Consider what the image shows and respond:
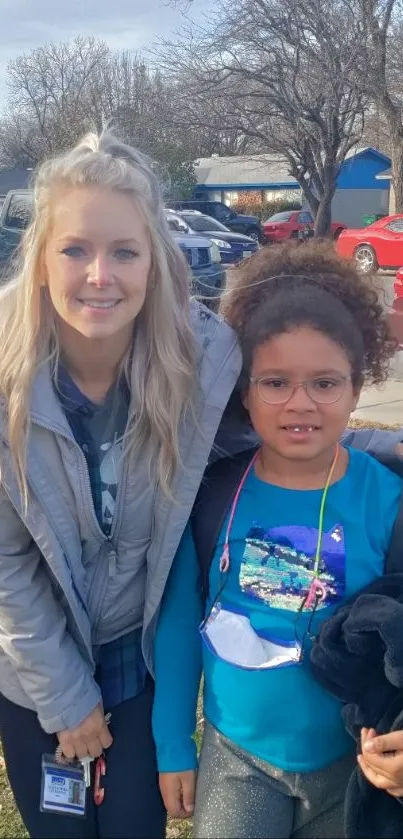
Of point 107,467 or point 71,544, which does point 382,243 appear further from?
point 71,544

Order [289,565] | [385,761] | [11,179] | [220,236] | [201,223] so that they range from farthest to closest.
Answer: [11,179] → [201,223] → [220,236] → [289,565] → [385,761]

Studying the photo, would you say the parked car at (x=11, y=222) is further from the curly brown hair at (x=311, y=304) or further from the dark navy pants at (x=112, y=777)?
the dark navy pants at (x=112, y=777)

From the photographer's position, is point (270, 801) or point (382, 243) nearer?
point (270, 801)

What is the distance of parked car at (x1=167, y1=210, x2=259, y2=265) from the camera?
1955cm

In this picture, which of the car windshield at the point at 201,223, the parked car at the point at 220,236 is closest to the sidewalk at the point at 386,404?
the parked car at the point at 220,236

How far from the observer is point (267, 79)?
1962cm

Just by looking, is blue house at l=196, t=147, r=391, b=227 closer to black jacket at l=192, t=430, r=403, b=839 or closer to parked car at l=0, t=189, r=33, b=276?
parked car at l=0, t=189, r=33, b=276

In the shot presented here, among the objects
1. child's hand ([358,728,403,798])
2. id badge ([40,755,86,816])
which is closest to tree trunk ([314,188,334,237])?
id badge ([40,755,86,816])

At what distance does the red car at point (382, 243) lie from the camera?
17547 millimetres

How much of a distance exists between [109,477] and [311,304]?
689 millimetres

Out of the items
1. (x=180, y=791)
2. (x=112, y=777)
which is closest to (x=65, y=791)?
(x=112, y=777)

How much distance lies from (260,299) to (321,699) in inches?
39.0

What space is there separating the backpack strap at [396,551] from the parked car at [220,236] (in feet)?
52.6

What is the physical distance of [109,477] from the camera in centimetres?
216
